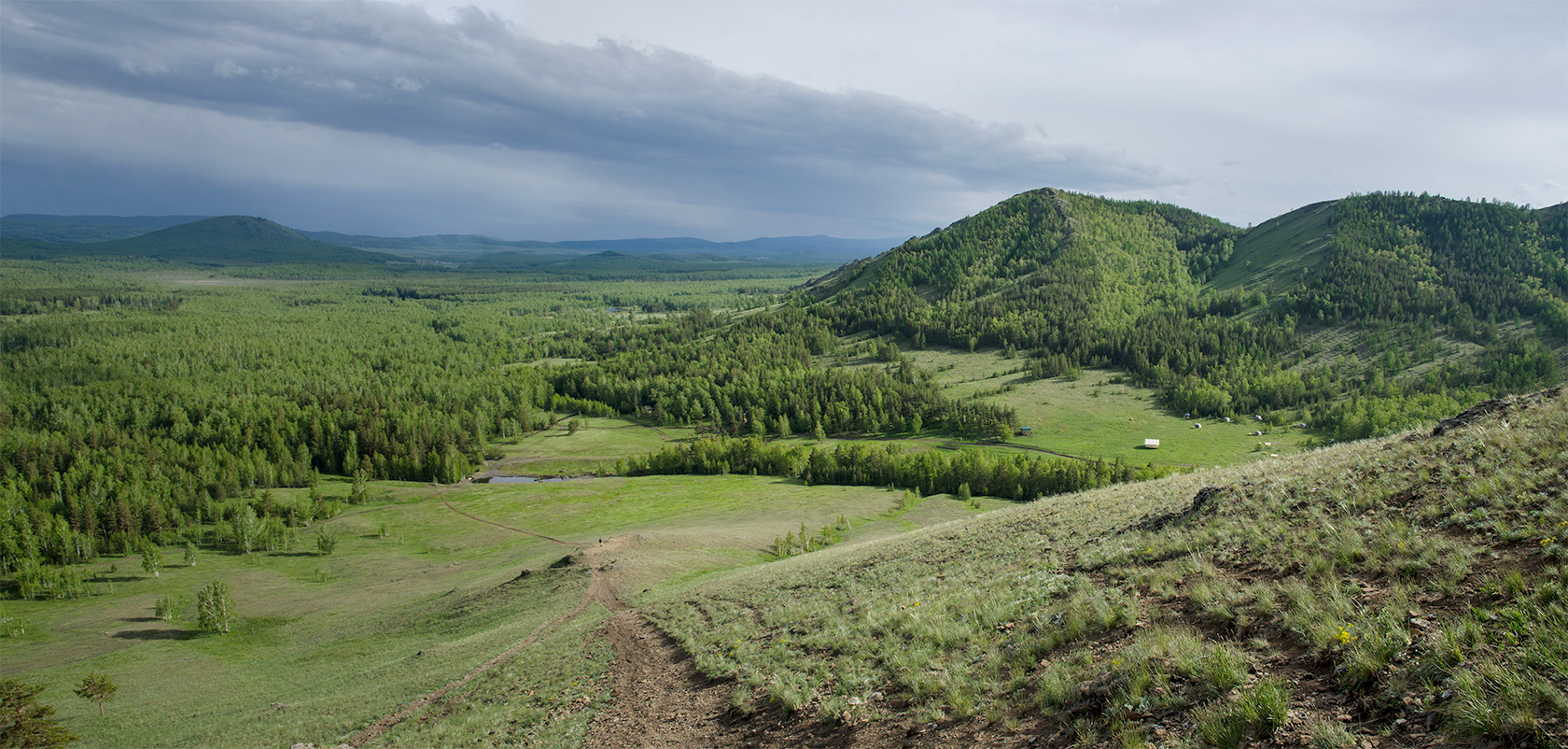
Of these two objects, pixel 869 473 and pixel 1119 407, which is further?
pixel 1119 407

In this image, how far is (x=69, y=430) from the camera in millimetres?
152000

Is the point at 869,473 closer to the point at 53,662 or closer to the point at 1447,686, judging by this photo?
the point at 53,662

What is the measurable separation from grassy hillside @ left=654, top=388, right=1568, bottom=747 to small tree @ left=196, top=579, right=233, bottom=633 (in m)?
67.3

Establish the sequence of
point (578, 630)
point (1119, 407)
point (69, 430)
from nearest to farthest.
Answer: point (578, 630), point (69, 430), point (1119, 407)

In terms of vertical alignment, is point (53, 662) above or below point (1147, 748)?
below

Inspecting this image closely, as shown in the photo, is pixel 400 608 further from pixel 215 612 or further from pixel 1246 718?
pixel 1246 718

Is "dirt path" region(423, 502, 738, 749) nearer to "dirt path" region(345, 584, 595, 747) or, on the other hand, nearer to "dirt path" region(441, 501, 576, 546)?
"dirt path" region(345, 584, 595, 747)

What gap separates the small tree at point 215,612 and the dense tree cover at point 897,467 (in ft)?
268

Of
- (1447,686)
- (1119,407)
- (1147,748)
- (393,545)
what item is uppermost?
(1447,686)

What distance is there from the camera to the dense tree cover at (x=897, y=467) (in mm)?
112438

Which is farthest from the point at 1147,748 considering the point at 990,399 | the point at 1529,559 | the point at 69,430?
the point at 69,430

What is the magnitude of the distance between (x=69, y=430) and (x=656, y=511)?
486 feet

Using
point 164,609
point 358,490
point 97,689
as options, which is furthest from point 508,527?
point 97,689

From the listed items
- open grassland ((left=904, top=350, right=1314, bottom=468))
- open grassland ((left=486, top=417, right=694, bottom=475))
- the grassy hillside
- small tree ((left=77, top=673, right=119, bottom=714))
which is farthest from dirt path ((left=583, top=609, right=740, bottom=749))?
open grassland ((left=904, top=350, right=1314, bottom=468))
